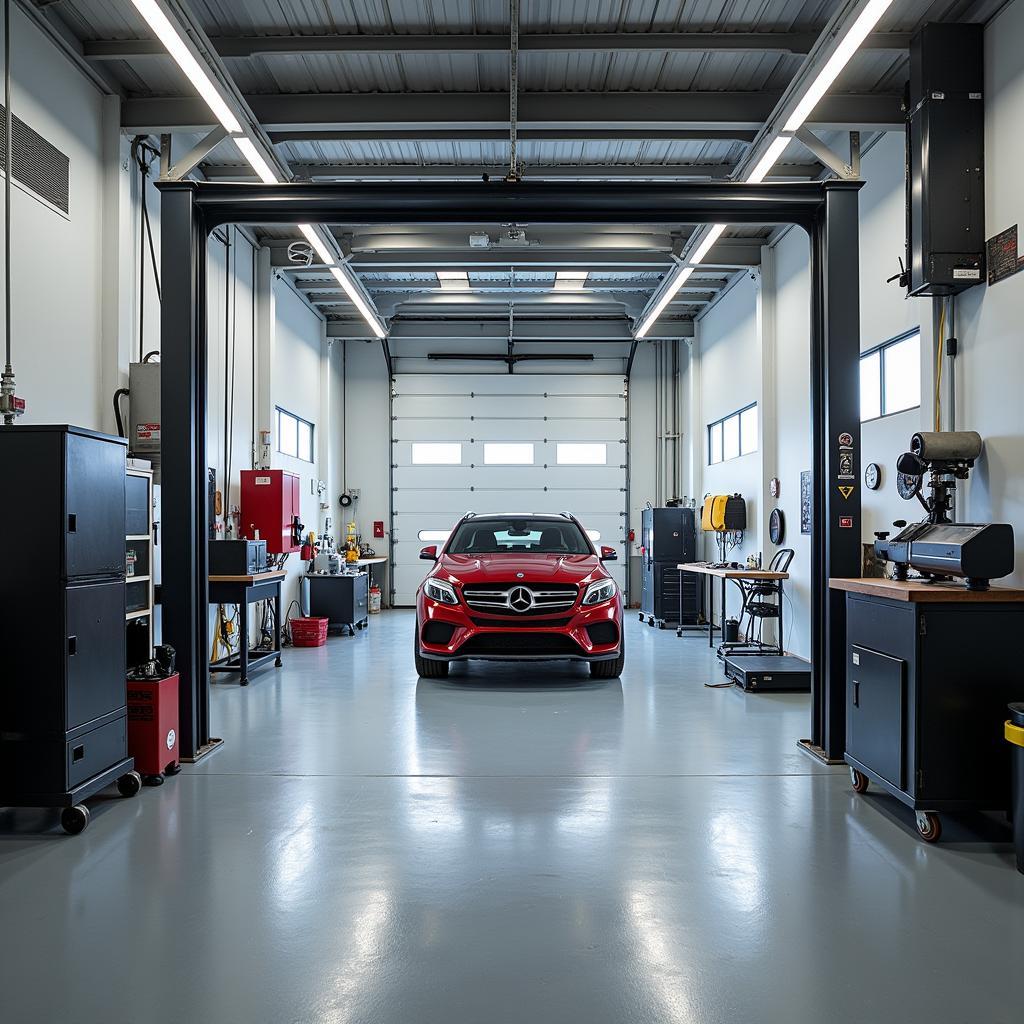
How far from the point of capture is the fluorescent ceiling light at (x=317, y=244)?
24.4 feet

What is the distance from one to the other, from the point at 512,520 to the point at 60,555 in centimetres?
450

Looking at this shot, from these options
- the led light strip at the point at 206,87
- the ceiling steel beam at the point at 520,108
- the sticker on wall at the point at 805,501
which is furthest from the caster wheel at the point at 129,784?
the sticker on wall at the point at 805,501

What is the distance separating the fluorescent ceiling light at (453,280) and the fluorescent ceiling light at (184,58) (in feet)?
17.5

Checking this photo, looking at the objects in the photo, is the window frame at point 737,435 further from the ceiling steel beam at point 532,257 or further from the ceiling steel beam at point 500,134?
the ceiling steel beam at point 500,134

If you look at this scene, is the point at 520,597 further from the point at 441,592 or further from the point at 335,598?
the point at 335,598

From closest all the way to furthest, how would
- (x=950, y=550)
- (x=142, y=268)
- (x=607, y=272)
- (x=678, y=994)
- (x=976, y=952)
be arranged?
(x=678, y=994)
(x=976, y=952)
(x=950, y=550)
(x=142, y=268)
(x=607, y=272)

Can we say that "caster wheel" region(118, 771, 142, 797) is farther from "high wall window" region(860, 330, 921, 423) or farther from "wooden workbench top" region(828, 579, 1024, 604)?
"high wall window" region(860, 330, 921, 423)

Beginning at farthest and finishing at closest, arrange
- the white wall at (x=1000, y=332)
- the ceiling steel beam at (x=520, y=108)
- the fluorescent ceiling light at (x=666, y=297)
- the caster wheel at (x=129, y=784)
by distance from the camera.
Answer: the fluorescent ceiling light at (x=666, y=297) → the ceiling steel beam at (x=520, y=108) → the white wall at (x=1000, y=332) → the caster wheel at (x=129, y=784)

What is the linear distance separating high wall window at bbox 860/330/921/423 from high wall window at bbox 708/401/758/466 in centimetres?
267

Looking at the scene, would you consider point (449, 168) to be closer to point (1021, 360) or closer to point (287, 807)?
point (1021, 360)

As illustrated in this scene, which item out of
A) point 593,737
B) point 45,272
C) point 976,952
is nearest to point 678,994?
point 976,952

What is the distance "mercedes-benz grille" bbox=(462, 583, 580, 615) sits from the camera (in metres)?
5.95

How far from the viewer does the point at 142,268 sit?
5.86 meters

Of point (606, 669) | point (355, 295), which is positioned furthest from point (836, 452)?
point (355, 295)
